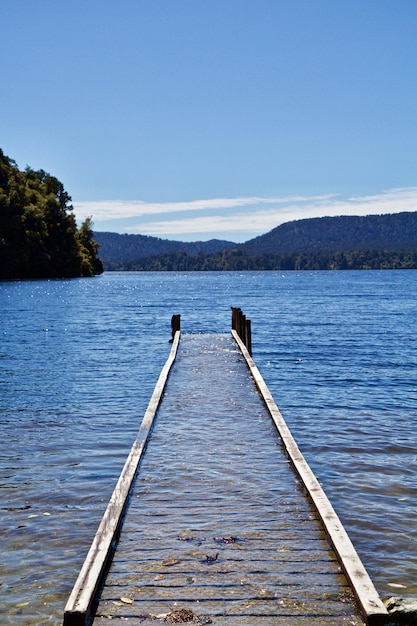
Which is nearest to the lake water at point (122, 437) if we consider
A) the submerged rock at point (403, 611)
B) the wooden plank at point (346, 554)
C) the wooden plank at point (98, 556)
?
the wooden plank at point (98, 556)

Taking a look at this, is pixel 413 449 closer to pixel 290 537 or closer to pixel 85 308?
pixel 290 537

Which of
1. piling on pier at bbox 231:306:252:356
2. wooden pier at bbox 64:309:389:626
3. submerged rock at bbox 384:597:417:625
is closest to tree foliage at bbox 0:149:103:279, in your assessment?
piling on pier at bbox 231:306:252:356

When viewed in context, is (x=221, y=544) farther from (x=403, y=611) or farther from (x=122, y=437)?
(x=122, y=437)

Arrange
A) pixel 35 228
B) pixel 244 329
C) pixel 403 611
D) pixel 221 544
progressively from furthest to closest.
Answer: pixel 35 228, pixel 244 329, pixel 221 544, pixel 403 611

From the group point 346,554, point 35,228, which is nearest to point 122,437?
point 346,554

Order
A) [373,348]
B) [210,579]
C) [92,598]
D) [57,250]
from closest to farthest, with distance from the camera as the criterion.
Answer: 1. [92,598]
2. [210,579]
3. [373,348]
4. [57,250]

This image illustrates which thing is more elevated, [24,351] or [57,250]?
[57,250]

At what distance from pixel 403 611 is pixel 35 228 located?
113 metres

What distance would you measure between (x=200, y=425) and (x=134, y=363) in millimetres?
14467

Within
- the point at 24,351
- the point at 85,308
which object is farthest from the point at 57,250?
the point at 24,351

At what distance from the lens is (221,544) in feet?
22.8

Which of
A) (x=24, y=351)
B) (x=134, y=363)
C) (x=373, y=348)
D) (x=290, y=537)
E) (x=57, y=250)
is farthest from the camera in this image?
(x=57, y=250)

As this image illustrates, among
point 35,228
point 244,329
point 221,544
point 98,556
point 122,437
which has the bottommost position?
point 122,437

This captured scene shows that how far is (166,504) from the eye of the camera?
822 centimetres
